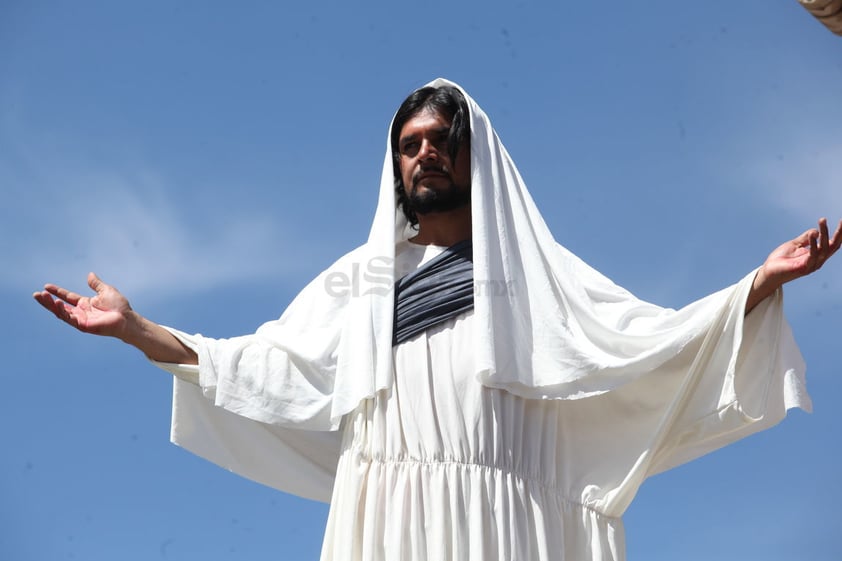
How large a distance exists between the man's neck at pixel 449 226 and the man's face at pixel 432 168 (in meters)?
0.06

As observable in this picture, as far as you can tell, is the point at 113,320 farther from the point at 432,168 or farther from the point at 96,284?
the point at 432,168

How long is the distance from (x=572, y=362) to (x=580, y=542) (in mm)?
829

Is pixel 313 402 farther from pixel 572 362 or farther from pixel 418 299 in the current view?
pixel 572 362

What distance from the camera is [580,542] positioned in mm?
6762

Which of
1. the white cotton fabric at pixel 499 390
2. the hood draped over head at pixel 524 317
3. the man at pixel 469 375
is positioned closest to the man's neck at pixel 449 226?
the man at pixel 469 375

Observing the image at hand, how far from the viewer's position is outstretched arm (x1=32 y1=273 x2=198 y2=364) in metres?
6.92

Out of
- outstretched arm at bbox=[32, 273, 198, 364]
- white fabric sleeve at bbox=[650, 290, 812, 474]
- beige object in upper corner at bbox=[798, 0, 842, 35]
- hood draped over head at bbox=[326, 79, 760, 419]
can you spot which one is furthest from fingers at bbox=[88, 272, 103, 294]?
beige object in upper corner at bbox=[798, 0, 842, 35]

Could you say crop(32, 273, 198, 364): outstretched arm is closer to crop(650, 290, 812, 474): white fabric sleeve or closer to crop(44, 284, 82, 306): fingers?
crop(44, 284, 82, 306): fingers

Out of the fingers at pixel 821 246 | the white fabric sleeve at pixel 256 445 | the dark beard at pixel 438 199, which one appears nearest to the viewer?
the fingers at pixel 821 246

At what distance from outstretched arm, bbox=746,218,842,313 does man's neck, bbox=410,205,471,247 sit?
149cm

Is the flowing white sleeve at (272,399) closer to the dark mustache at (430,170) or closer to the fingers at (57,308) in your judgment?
the fingers at (57,308)

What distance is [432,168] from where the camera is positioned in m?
7.26

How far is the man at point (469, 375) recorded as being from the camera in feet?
21.5

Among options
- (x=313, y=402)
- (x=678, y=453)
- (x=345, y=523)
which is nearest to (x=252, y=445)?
(x=313, y=402)
